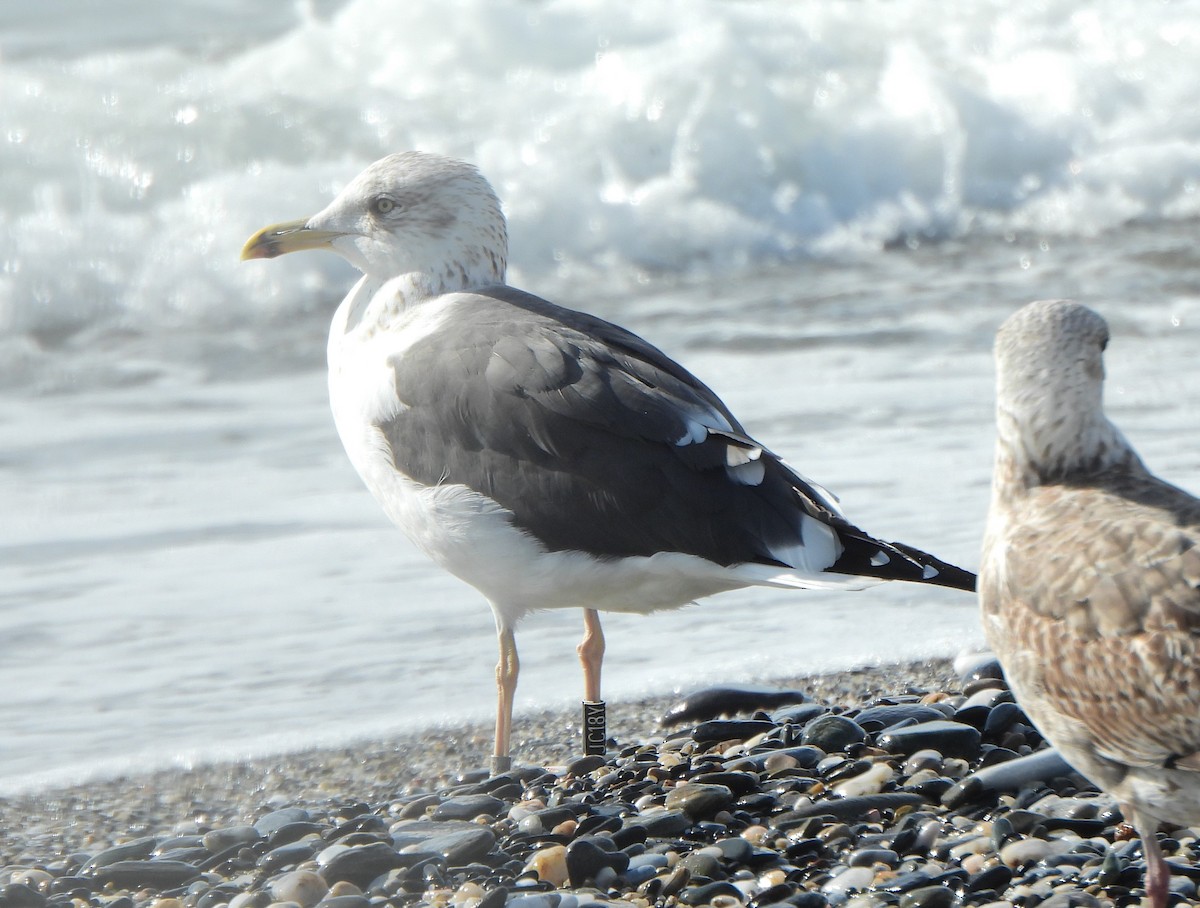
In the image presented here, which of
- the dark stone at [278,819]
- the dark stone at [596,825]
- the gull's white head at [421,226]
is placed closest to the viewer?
the dark stone at [596,825]

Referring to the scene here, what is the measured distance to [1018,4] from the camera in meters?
15.4

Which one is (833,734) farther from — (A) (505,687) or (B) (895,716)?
(A) (505,687)

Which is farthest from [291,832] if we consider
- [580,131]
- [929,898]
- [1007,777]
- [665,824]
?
[580,131]

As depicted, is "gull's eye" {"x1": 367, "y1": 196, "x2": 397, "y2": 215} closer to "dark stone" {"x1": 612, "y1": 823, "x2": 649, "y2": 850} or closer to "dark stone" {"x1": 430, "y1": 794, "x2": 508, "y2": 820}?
"dark stone" {"x1": 430, "y1": 794, "x2": 508, "y2": 820}

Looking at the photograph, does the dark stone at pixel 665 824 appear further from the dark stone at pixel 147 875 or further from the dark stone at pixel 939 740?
the dark stone at pixel 147 875

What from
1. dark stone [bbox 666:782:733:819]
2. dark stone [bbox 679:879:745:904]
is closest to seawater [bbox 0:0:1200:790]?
dark stone [bbox 666:782:733:819]

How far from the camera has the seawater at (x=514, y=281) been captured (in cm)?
507

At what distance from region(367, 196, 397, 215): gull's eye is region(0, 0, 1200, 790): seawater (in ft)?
4.09

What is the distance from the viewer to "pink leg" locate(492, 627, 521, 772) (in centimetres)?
438

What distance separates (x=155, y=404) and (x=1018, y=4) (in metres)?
10.1

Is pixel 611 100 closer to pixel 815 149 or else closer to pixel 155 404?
pixel 815 149

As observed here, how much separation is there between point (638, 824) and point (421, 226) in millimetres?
1940

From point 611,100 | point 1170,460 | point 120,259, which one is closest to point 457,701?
point 1170,460

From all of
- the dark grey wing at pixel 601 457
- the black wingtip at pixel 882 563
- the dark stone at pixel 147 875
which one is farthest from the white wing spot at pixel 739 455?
the dark stone at pixel 147 875
